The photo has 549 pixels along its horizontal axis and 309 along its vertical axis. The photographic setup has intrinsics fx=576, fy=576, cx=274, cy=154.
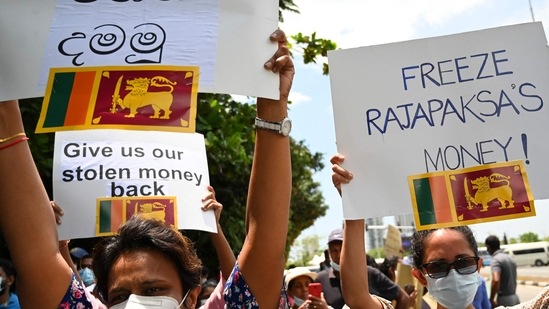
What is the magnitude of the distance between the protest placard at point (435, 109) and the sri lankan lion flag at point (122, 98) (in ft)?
2.52

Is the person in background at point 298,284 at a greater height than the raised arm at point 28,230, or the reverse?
the raised arm at point 28,230

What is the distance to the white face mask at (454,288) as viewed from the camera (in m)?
2.58

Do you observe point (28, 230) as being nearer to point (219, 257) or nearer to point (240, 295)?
point (240, 295)

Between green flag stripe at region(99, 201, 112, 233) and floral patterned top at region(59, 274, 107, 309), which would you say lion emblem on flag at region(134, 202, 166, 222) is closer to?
green flag stripe at region(99, 201, 112, 233)

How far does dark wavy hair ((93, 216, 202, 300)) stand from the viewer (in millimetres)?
2186

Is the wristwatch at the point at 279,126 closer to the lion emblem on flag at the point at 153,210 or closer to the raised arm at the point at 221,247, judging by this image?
the raised arm at the point at 221,247

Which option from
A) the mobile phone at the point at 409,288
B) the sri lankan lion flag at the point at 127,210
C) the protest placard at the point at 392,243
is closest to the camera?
the sri lankan lion flag at the point at 127,210

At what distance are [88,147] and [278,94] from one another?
6.13 feet

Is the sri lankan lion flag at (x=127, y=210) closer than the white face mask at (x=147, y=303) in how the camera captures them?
No

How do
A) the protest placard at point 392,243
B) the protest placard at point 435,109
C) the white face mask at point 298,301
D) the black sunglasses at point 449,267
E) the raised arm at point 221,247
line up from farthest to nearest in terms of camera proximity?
the protest placard at point 392,243 → the white face mask at point 298,301 → the raised arm at point 221,247 → the black sunglasses at point 449,267 → the protest placard at point 435,109

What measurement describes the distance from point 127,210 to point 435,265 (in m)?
1.74

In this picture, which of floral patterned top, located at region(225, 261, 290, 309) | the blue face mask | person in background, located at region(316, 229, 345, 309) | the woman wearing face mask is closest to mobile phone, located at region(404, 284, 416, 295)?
person in background, located at region(316, 229, 345, 309)

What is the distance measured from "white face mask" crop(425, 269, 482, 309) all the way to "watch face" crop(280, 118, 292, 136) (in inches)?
→ 41.9

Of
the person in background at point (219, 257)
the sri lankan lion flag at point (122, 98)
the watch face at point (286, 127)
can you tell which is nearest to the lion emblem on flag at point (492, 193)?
the watch face at point (286, 127)
